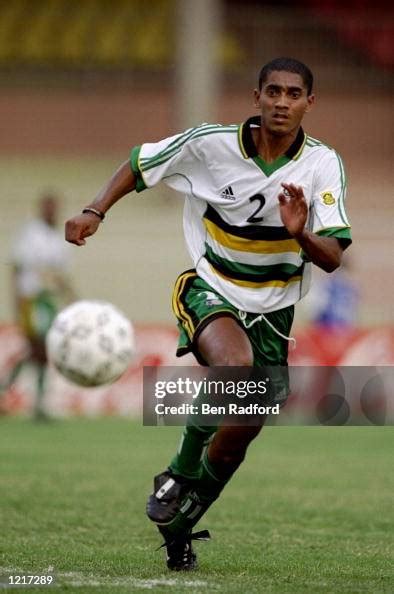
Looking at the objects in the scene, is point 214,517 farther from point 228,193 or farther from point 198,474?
point 228,193

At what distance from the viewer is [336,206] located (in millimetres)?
5863

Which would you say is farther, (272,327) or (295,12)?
(295,12)

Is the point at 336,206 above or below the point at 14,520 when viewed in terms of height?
above

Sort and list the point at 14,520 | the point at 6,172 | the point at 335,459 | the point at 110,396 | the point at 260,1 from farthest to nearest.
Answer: the point at 260,1 < the point at 6,172 < the point at 110,396 < the point at 335,459 < the point at 14,520

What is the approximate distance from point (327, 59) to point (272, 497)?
17.2m

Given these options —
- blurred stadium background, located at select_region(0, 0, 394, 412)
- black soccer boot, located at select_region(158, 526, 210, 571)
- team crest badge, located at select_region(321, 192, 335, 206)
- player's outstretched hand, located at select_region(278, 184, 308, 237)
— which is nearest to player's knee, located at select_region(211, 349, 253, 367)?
player's outstretched hand, located at select_region(278, 184, 308, 237)

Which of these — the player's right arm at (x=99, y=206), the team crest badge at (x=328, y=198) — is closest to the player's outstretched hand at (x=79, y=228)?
the player's right arm at (x=99, y=206)

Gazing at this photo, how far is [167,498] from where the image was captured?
601 cm

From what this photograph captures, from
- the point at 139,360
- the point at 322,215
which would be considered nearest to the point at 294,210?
the point at 322,215

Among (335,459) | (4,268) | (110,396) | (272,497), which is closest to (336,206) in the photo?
(272,497)

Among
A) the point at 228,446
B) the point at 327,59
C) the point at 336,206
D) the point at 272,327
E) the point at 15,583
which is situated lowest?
the point at 15,583

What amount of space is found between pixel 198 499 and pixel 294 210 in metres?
1.44

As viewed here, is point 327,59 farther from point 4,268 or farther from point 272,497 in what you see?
point 272,497

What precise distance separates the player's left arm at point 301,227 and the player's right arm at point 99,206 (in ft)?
2.94
